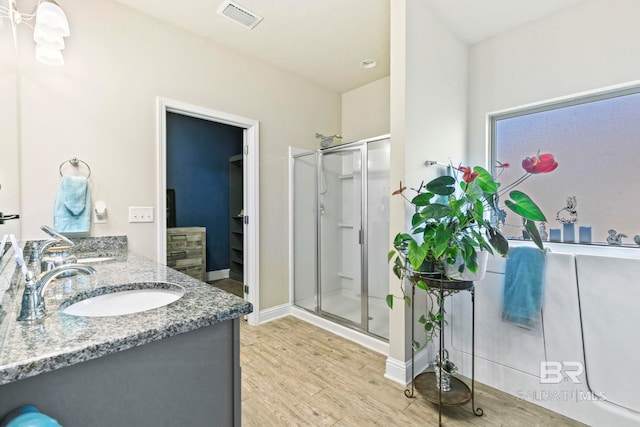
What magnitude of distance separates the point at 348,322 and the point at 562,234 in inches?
72.9

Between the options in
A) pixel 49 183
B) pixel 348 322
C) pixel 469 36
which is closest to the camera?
pixel 49 183

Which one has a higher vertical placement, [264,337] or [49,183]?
[49,183]

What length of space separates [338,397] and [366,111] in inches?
114

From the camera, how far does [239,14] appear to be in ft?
7.13

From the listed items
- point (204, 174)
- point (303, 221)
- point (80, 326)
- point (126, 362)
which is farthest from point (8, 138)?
point (204, 174)

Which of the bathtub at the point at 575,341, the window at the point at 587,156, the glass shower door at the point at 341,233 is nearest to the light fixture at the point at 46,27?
the glass shower door at the point at 341,233

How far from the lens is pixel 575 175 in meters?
2.15

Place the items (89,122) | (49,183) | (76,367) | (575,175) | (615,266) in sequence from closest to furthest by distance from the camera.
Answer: (76,367) → (615,266) → (49,183) → (89,122) → (575,175)

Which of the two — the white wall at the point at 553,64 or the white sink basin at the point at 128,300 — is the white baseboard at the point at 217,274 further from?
the white wall at the point at 553,64

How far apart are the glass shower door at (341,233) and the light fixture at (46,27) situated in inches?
83.6

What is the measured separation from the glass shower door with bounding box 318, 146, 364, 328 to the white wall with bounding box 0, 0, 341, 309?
0.71m

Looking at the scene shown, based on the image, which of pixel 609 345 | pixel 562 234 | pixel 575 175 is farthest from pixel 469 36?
pixel 609 345

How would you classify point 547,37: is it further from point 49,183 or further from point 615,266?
point 49,183

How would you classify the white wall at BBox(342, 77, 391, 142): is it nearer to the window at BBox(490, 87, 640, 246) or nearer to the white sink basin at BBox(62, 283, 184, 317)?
the window at BBox(490, 87, 640, 246)
